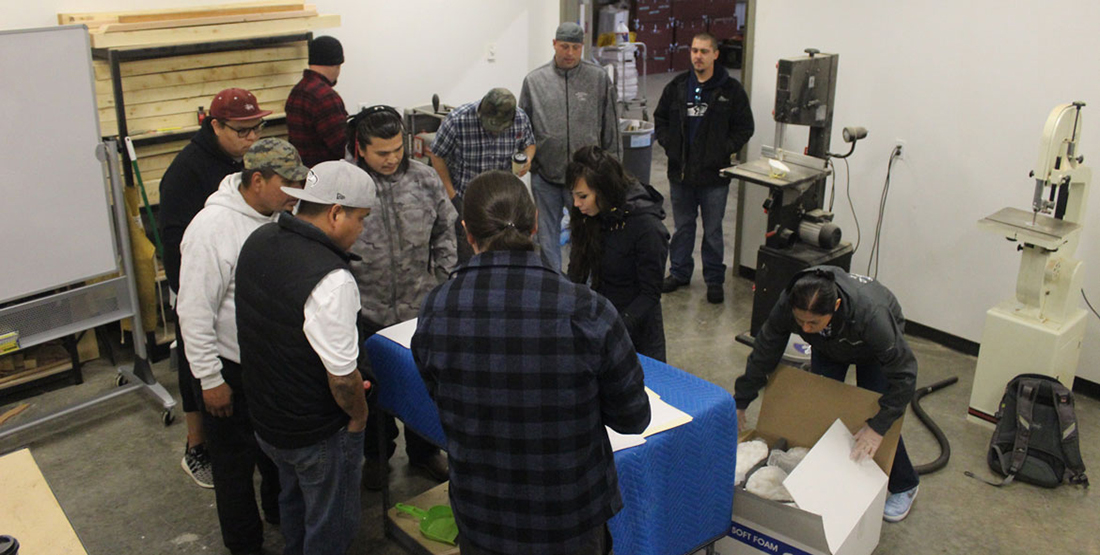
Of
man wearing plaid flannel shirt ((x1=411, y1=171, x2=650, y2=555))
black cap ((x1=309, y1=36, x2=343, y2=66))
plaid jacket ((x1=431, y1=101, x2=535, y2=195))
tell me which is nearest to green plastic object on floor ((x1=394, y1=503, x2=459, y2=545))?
man wearing plaid flannel shirt ((x1=411, y1=171, x2=650, y2=555))

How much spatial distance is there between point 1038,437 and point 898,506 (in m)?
0.75

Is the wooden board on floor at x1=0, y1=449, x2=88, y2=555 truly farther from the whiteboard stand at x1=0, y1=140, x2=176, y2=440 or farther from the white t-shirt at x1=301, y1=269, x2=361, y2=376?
the whiteboard stand at x1=0, y1=140, x2=176, y2=440

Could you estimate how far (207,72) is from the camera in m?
4.59

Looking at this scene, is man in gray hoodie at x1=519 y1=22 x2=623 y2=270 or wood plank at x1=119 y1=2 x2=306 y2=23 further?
man in gray hoodie at x1=519 y1=22 x2=623 y2=270

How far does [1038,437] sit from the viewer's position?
3.55 meters

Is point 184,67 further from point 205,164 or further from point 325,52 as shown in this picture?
point 205,164

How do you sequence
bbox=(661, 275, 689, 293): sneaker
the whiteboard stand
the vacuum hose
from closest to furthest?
1. the vacuum hose
2. the whiteboard stand
3. bbox=(661, 275, 689, 293): sneaker

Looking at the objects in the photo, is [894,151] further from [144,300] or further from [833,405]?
[144,300]

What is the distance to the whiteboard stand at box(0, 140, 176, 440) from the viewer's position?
3.73 m

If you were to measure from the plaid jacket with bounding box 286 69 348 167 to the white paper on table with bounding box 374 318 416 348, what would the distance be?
6.36 ft

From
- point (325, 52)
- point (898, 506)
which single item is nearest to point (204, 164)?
point (325, 52)

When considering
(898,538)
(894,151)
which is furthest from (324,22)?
(898,538)

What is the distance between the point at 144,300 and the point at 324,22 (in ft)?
5.91

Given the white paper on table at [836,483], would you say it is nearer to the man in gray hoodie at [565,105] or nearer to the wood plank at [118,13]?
the man in gray hoodie at [565,105]
